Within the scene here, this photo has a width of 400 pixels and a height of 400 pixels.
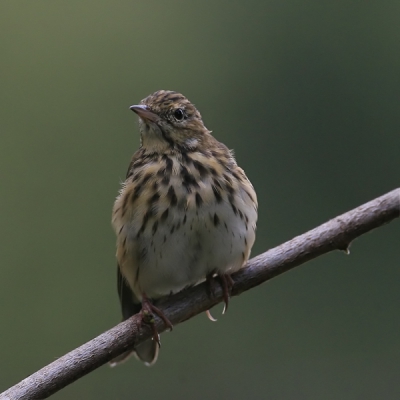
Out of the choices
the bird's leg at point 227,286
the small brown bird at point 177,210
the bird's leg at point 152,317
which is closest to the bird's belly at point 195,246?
the small brown bird at point 177,210

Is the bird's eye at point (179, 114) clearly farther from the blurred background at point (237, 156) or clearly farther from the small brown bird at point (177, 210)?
the blurred background at point (237, 156)

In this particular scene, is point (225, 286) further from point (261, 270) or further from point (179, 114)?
point (179, 114)

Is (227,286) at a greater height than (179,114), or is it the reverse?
(179,114)

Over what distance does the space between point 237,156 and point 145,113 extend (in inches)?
311

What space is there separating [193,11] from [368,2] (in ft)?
12.1

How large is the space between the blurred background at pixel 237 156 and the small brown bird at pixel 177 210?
5.24 meters

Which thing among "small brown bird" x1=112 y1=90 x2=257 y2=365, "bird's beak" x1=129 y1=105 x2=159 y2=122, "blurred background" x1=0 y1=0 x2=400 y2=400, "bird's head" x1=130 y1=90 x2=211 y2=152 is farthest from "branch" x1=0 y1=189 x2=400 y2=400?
"blurred background" x1=0 y1=0 x2=400 y2=400

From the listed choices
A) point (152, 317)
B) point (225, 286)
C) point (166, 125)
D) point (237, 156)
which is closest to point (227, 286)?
point (225, 286)

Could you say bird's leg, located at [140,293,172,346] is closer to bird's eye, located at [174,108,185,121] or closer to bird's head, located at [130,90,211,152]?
bird's head, located at [130,90,211,152]

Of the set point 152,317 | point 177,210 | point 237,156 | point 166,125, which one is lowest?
point 152,317

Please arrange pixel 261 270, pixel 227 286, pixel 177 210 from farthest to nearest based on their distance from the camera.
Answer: pixel 177 210
pixel 227 286
pixel 261 270

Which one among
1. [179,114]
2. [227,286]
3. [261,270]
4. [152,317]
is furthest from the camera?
[179,114]

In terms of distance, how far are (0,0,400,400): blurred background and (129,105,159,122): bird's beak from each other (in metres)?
5.64

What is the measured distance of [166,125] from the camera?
6.05 m
